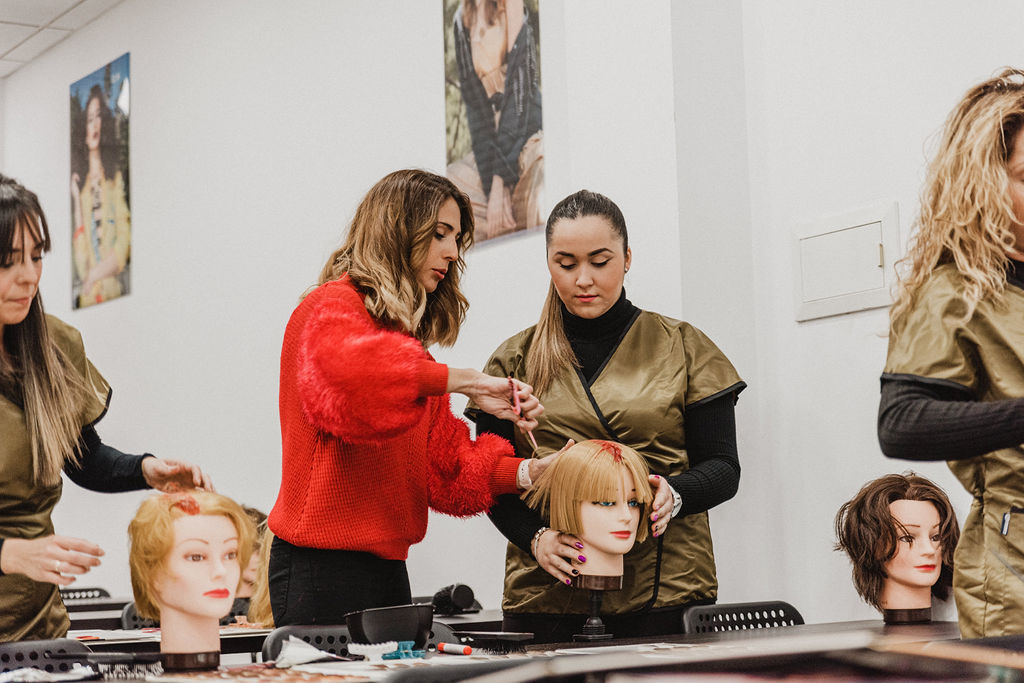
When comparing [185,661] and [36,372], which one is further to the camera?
[36,372]

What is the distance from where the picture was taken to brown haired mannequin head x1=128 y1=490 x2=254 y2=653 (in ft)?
5.55

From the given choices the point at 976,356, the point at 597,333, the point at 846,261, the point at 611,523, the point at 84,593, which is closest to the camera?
the point at 976,356

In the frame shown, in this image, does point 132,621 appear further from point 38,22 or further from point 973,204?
point 38,22

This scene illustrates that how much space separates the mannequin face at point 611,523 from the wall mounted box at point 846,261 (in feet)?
2.88

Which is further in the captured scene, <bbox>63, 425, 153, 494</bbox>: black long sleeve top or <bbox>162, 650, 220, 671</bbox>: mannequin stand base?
<bbox>63, 425, 153, 494</bbox>: black long sleeve top

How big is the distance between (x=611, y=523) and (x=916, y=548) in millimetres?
674

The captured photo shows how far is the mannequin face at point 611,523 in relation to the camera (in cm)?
233

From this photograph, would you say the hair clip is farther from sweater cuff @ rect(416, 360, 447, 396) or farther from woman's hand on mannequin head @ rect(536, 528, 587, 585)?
woman's hand on mannequin head @ rect(536, 528, 587, 585)

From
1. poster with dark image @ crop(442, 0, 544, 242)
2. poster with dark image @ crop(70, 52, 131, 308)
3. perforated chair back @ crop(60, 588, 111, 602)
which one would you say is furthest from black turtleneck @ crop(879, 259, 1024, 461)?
poster with dark image @ crop(70, 52, 131, 308)

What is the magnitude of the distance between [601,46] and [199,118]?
2.64 metres

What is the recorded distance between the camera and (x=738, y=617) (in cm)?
250

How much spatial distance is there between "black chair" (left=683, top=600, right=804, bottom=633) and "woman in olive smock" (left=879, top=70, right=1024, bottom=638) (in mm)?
822

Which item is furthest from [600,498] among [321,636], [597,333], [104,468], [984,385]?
[104,468]

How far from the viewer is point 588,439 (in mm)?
2568
